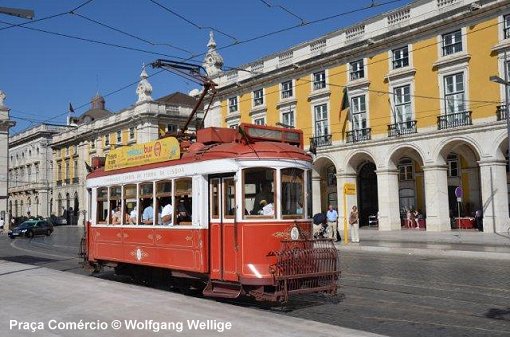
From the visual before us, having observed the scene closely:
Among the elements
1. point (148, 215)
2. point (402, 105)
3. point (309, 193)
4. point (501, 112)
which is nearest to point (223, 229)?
point (309, 193)

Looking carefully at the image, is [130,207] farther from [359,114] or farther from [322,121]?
[322,121]

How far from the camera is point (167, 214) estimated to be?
436 inches

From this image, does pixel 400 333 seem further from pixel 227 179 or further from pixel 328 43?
pixel 328 43

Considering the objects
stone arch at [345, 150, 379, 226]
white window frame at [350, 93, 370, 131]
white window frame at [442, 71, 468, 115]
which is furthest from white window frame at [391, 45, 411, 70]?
stone arch at [345, 150, 379, 226]

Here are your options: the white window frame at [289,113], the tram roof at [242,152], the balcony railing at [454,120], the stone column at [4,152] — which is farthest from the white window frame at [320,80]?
the stone column at [4,152]

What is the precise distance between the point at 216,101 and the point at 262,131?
3843 cm

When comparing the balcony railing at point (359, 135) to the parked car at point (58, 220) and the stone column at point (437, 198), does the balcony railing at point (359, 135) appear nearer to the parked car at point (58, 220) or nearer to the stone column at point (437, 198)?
the stone column at point (437, 198)

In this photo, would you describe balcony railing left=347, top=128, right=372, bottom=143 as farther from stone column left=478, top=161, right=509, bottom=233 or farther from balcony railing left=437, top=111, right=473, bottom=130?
stone column left=478, top=161, right=509, bottom=233

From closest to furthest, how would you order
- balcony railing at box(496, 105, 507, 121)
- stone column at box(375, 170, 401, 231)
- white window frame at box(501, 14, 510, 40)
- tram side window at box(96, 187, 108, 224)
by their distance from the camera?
1. tram side window at box(96, 187, 108, 224)
2. white window frame at box(501, 14, 510, 40)
3. balcony railing at box(496, 105, 507, 121)
4. stone column at box(375, 170, 401, 231)

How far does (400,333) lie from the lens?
7.68 m

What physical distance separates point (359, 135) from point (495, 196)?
10.1 m

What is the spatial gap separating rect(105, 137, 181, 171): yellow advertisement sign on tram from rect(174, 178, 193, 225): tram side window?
584mm

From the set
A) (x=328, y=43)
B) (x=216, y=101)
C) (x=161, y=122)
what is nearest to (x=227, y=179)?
(x=328, y=43)

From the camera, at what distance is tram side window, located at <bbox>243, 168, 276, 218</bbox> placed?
9.55 meters
